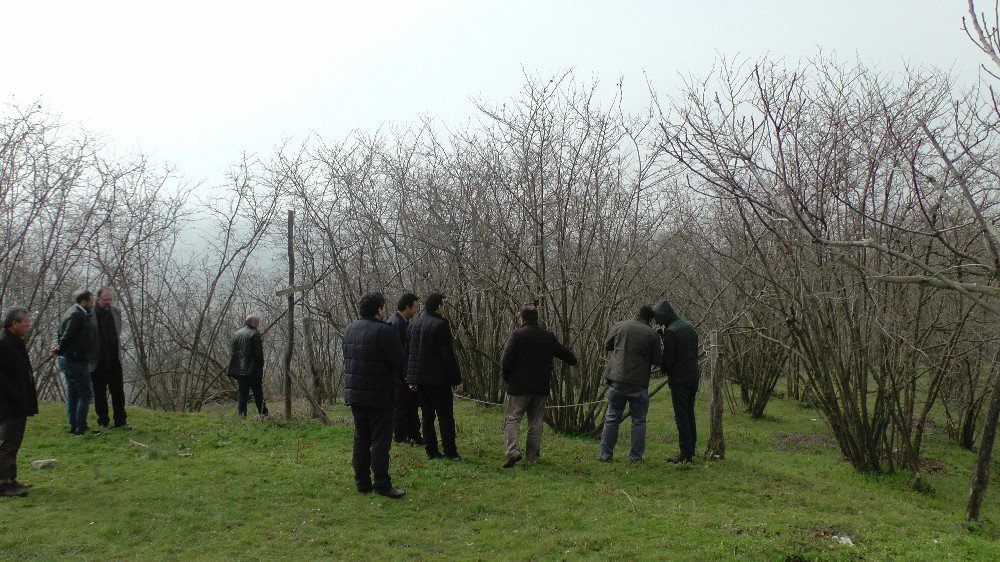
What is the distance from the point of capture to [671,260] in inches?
479

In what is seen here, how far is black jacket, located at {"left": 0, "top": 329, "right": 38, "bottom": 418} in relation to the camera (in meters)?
6.08

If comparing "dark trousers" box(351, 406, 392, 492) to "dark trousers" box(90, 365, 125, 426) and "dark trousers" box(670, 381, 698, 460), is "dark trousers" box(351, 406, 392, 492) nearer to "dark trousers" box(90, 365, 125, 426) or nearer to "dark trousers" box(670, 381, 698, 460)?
"dark trousers" box(670, 381, 698, 460)

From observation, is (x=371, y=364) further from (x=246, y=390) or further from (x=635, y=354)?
(x=246, y=390)

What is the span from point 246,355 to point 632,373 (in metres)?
6.36

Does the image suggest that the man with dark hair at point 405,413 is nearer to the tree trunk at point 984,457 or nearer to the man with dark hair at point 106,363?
the man with dark hair at point 106,363

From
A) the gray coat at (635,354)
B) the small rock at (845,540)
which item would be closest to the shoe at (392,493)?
the gray coat at (635,354)

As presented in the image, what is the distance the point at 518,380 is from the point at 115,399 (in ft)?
17.6

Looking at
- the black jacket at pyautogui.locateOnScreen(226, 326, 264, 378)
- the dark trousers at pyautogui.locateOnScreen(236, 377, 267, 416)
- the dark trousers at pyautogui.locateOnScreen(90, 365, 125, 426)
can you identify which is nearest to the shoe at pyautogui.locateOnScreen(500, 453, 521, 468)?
the dark trousers at pyautogui.locateOnScreen(90, 365, 125, 426)

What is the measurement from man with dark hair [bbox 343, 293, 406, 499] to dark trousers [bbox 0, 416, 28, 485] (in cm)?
290

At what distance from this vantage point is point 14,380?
20.1 feet

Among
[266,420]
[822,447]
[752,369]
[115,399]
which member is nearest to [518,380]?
[266,420]

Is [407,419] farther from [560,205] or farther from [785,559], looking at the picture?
[785,559]

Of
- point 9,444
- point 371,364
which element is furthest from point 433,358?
point 9,444

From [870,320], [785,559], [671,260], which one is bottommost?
[785,559]
